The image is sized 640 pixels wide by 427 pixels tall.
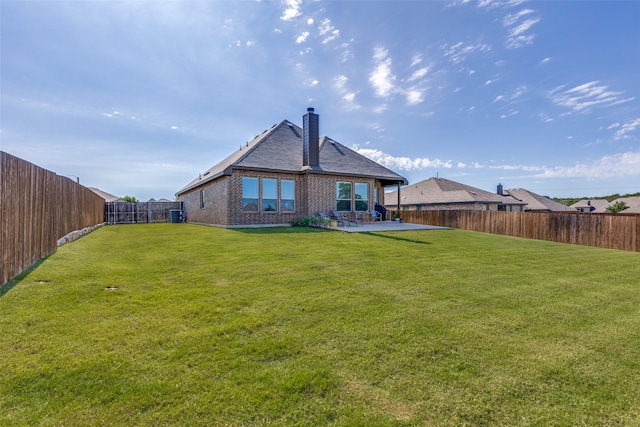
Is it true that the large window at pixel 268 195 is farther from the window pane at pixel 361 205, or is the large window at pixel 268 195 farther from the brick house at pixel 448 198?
the brick house at pixel 448 198

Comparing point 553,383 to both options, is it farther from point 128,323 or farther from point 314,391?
point 128,323

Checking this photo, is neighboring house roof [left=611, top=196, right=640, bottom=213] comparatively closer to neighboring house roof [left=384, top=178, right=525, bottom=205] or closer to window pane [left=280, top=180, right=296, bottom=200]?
neighboring house roof [left=384, top=178, right=525, bottom=205]

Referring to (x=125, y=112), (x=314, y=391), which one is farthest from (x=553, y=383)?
(x=125, y=112)

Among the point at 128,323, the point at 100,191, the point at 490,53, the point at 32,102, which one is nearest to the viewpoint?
the point at 128,323

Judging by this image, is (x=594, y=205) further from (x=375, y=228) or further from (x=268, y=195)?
(x=268, y=195)

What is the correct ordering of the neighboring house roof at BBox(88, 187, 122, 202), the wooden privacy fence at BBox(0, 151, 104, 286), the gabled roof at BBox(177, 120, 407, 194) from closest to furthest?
the wooden privacy fence at BBox(0, 151, 104, 286)
the gabled roof at BBox(177, 120, 407, 194)
the neighboring house roof at BBox(88, 187, 122, 202)

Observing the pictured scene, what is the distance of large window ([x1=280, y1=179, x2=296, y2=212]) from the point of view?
49.1 ft

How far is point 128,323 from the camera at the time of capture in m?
3.02

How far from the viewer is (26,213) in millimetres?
5438

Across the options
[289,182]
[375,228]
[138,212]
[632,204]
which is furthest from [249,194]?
[632,204]

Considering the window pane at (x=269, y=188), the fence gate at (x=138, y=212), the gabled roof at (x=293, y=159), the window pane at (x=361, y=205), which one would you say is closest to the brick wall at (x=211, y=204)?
the gabled roof at (x=293, y=159)

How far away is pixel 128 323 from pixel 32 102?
13944 millimetres

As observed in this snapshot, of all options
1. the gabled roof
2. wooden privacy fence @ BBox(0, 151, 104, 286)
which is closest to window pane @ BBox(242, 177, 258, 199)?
the gabled roof

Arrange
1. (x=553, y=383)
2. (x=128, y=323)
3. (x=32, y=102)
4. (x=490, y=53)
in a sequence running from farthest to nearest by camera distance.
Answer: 1. (x=490, y=53)
2. (x=32, y=102)
3. (x=128, y=323)
4. (x=553, y=383)
